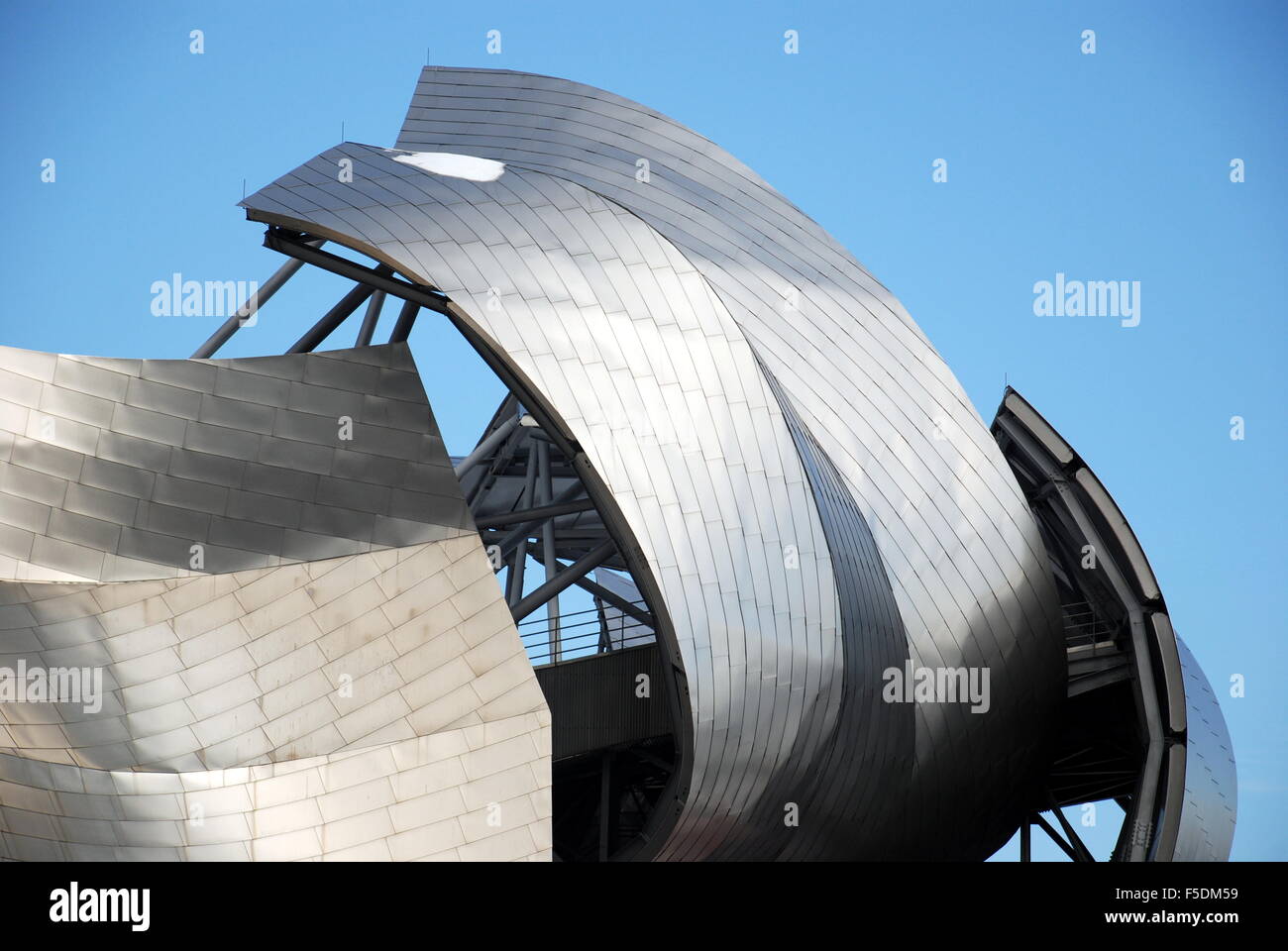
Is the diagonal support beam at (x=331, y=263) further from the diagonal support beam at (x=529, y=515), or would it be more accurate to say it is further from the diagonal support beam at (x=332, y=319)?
the diagonal support beam at (x=529, y=515)

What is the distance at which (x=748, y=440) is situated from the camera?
2316 cm

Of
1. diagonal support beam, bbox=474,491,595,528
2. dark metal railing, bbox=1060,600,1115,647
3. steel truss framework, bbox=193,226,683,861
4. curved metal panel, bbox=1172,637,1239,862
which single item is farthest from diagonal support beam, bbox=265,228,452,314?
curved metal panel, bbox=1172,637,1239,862

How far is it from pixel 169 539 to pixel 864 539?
436 inches

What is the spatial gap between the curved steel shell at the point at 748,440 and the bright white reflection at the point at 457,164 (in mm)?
78

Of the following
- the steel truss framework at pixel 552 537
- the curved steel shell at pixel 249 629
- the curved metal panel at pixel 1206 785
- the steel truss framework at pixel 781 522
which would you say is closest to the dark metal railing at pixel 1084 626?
the steel truss framework at pixel 781 522

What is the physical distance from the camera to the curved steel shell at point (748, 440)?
21.6 metres

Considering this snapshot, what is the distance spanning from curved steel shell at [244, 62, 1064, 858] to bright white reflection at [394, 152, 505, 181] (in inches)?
3.1

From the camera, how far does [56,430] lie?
20172mm

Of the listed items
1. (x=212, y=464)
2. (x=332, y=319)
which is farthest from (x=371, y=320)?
(x=212, y=464)

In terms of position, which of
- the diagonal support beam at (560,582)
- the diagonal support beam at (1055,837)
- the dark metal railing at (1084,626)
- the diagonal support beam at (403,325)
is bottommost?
the diagonal support beam at (1055,837)

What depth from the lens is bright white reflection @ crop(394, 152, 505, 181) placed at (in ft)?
77.4
